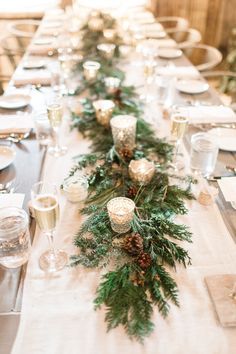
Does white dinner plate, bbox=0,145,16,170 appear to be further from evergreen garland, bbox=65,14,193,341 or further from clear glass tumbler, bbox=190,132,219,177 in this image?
clear glass tumbler, bbox=190,132,219,177

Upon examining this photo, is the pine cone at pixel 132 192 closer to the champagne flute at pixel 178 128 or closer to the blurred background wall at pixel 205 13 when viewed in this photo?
the champagne flute at pixel 178 128

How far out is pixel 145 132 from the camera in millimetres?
1471

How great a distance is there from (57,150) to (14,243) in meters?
0.55

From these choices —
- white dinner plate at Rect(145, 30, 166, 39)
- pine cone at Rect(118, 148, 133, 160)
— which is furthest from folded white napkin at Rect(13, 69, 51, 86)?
white dinner plate at Rect(145, 30, 166, 39)

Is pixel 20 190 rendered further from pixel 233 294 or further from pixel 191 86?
pixel 191 86

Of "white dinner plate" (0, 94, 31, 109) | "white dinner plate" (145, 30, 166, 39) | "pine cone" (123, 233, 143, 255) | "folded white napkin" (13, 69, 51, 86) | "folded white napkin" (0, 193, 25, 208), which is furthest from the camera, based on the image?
"white dinner plate" (145, 30, 166, 39)

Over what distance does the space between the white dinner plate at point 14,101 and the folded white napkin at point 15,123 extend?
12 cm

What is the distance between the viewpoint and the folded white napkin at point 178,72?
2113mm

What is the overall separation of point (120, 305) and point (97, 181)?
1.60ft

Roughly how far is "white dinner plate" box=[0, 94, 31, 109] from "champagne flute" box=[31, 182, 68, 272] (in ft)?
2.88

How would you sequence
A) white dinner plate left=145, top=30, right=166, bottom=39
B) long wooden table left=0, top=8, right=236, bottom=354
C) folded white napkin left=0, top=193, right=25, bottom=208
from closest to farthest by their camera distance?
1. long wooden table left=0, top=8, right=236, bottom=354
2. folded white napkin left=0, top=193, right=25, bottom=208
3. white dinner plate left=145, top=30, right=166, bottom=39

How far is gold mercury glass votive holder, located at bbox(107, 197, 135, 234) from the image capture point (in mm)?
931

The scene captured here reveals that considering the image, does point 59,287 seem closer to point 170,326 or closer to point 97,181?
point 170,326

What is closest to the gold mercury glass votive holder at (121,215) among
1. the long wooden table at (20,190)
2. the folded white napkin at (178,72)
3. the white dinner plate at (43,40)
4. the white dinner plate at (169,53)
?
the long wooden table at (20,190)
